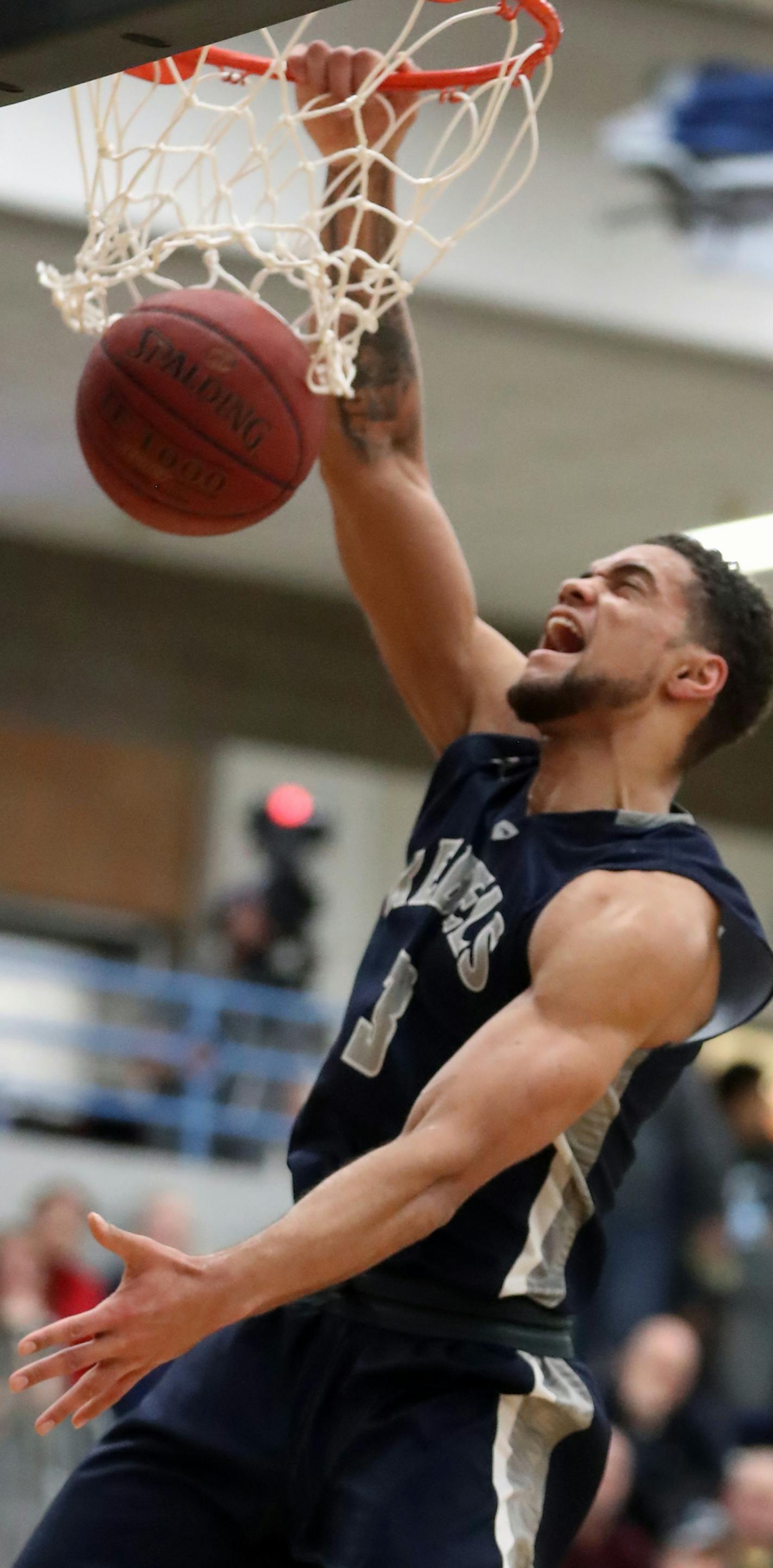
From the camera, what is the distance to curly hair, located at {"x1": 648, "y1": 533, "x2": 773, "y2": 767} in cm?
319

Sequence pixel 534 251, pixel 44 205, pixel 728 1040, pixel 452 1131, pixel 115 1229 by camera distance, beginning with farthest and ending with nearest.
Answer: pixel 728 1040, pixel 534 251, pixel 44 205, pixel 452 1131, pixel 115 1229

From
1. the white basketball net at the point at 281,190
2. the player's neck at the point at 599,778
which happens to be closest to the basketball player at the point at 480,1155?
the player's neck at the point at 599,778

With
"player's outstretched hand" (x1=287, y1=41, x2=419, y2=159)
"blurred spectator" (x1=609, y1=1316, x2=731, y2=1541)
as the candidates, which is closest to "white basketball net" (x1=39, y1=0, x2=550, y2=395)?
"player's outstretched hand" (x1=287, y1=41, x2=419, y2=159)

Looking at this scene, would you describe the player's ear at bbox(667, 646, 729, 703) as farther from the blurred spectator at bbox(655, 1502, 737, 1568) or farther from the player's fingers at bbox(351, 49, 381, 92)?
the blurred spectator at bbox(655, 1502, 737, 1568)

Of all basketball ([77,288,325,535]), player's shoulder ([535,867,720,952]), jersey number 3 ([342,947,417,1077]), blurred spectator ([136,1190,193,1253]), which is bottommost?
blurred spectator ([136,1190,193,1253])

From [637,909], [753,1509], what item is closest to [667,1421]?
[753,1509]

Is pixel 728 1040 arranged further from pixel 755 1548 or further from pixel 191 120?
pixel 191 120

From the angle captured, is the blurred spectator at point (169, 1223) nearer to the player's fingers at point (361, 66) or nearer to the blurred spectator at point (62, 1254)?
the blurred spectator at point (62, 1254)

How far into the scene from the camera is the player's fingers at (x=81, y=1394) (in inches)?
89.1

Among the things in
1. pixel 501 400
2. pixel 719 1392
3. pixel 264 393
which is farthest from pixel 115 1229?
pixel 501 400

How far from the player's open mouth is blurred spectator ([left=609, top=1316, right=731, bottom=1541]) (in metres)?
4.07

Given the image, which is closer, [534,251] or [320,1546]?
[320,1546]

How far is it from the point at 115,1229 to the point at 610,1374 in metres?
4.96

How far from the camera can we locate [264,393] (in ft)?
10.0
